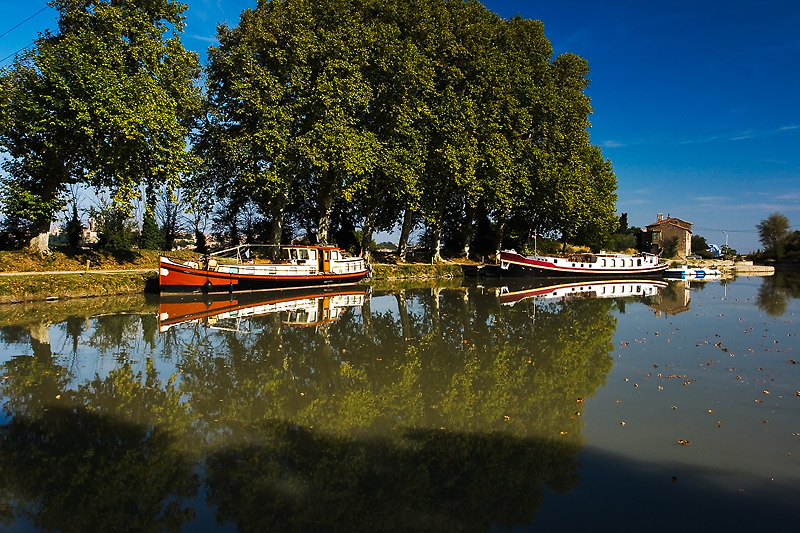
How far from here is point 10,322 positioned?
14.6m

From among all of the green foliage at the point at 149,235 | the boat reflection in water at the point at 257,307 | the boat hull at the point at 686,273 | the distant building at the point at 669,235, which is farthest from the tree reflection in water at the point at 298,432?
the distant building at the point at 669,235

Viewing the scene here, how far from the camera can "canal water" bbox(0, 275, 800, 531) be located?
15.8 feet

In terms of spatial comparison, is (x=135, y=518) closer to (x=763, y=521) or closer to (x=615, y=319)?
(x=763, y=521)

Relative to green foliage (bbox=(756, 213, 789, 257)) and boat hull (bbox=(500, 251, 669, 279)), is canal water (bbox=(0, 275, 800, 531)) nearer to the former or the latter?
boat hull (bbox=(500, 251, 669, 279))

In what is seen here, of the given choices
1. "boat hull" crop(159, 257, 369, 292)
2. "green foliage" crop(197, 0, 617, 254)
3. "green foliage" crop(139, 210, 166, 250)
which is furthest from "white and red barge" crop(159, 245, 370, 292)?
"green foliage" crop(139, 210, 166, 250)

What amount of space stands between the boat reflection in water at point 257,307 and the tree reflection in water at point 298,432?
10.5ft

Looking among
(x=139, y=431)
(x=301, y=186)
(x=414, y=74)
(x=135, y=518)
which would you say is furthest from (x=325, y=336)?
(x=414, y=74)

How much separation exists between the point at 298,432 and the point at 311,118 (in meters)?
23.9

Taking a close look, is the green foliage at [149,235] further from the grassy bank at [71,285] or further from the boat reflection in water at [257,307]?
the boat reflection in water at [257,307]

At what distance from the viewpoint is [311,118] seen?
27.8 meters

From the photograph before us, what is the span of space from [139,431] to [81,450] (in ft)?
2.36

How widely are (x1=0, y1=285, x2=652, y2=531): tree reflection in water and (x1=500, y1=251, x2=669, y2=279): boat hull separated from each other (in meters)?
24.6

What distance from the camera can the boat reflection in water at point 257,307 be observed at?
15.8 metres

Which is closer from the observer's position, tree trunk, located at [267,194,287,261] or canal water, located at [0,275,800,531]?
canal water, located at [0,275,800,531]
